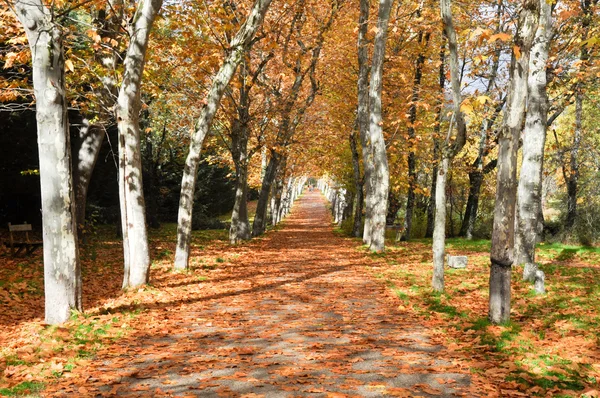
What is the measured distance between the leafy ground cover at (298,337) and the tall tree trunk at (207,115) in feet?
3.65

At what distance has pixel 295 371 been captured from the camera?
213 inches

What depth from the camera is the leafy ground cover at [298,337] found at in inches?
199

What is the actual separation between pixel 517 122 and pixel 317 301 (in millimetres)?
5147

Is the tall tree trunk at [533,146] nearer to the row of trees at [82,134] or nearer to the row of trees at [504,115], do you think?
the row of trees at [504,115]

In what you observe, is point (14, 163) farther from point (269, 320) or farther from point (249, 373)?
point (249, 373)

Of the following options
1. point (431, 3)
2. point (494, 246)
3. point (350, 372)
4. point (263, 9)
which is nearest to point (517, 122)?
point (494, 246)

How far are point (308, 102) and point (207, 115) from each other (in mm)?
11840

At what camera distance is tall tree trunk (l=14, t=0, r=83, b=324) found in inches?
269

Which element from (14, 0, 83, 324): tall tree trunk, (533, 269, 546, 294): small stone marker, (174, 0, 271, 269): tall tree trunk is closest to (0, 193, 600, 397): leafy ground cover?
(533, 269, 546, 294): small stone marker

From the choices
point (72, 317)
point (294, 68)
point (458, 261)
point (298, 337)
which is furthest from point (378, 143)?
point (72, 317)

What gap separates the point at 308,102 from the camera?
910 inches

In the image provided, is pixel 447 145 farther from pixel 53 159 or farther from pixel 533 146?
pixel 53 159

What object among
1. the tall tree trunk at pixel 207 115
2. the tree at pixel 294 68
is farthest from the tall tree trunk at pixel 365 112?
the tall tree trunk at pixel 207 115

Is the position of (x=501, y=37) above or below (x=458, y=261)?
above
